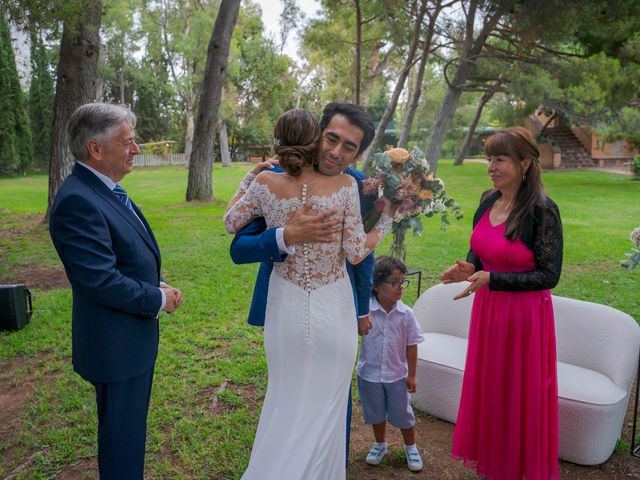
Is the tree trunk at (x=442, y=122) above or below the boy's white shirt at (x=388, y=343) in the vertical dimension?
Result: above

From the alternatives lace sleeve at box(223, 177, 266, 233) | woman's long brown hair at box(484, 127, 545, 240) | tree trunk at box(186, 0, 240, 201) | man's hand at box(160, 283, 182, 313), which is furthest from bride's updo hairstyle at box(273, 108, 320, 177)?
tree trunk at box(186, 0, 240, 201)

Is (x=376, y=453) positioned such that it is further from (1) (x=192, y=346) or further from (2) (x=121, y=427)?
(1) (x=192, y=346)

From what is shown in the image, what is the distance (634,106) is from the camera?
58.2 feet

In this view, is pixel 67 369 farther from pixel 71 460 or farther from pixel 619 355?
pixel 619 355

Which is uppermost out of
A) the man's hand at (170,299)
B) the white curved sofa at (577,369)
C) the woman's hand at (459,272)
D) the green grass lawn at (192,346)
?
the woman's hand at (459,272)

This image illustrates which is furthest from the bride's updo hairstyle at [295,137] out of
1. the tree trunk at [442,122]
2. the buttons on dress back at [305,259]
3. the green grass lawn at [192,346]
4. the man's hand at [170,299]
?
the tree trunk at [442,122]

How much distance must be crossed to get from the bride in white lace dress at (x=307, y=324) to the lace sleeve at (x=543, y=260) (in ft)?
3.08

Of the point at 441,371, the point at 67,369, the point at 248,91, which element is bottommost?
the point at 67,369

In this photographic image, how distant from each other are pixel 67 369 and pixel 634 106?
738 inches

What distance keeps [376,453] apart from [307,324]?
1624mm

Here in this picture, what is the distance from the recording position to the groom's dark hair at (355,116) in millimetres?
2537

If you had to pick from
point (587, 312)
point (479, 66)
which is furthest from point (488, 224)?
point (479, 66)

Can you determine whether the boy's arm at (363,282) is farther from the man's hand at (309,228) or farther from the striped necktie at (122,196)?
the striped necktie at (122,196)

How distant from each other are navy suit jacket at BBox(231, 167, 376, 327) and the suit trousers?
678 millimetres
